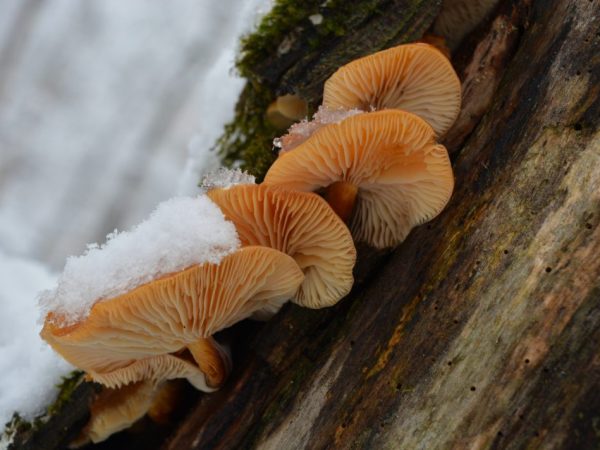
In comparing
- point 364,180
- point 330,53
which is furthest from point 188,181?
point 364,180

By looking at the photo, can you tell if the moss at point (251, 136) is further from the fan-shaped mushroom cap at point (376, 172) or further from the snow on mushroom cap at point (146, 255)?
the snow on mushroom cap at point (146, 255)

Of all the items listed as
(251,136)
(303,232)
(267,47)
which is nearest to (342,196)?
(303,232)

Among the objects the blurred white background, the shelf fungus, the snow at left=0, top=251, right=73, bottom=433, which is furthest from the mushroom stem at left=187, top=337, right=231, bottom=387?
the blurred white background

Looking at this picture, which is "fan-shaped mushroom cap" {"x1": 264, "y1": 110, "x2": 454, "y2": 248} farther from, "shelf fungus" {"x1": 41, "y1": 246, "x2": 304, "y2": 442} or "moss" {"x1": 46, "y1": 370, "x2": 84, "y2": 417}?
"moss" {"x1": 46, "y1": 370, "x2": 84, "y2": 417}

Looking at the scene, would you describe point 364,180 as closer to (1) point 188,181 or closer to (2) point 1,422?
(1) point 188,181

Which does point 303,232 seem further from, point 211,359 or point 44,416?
point 44,416

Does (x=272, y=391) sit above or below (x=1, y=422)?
below

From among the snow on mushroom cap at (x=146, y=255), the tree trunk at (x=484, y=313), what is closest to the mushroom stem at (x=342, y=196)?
the tree trunk at (x=484, y=313)
